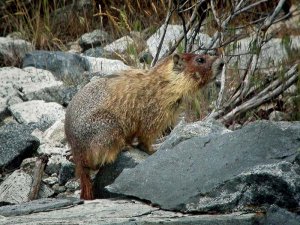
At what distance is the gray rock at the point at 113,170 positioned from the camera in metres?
7.02

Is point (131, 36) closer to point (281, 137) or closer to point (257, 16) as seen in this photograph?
point (257, 16)

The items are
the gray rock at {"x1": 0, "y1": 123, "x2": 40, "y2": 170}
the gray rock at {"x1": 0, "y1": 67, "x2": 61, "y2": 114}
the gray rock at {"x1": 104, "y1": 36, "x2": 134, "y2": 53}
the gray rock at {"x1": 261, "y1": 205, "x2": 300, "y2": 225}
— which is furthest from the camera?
the gray rock at {"x1": 104, "y1": 36, "x2": 134, "y2": 53}

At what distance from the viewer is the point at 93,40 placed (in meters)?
12.1

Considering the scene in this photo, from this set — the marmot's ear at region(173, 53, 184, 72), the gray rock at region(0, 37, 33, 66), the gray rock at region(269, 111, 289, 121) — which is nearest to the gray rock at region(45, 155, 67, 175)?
the marmot's ear at region(173, 53, 184, 72)

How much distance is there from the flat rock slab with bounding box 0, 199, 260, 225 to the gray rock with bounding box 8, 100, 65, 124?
3.18 metres

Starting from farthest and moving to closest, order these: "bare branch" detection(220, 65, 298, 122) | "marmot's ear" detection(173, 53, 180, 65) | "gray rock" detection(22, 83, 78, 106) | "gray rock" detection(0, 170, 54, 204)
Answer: "gray rock" detection(22, 83, 78, 106)
"bare branch" detection(220, 65, 298, 122)
"marmot's ear" detection(173, 53, 180, 65)
"gray rock" detection(0, 170, 54, 204)

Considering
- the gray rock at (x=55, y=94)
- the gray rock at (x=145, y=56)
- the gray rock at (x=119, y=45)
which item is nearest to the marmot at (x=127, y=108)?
the gray rock at (x=55, y=94)

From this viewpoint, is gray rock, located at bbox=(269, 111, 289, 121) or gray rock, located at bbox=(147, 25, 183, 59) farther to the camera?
gray rock, located at bbox=(147, 25, 183, 59)

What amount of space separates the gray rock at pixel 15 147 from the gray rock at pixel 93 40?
11.9 ft

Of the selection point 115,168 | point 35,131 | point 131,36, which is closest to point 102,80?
point 115,168

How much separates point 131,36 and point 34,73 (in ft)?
4.77

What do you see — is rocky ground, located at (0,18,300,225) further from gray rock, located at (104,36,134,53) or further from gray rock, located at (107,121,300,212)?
gray rock, located at (104,36,134,53)

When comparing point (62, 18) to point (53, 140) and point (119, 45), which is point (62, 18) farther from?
point (53, 140)

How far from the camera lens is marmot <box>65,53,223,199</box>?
7.07 meters
